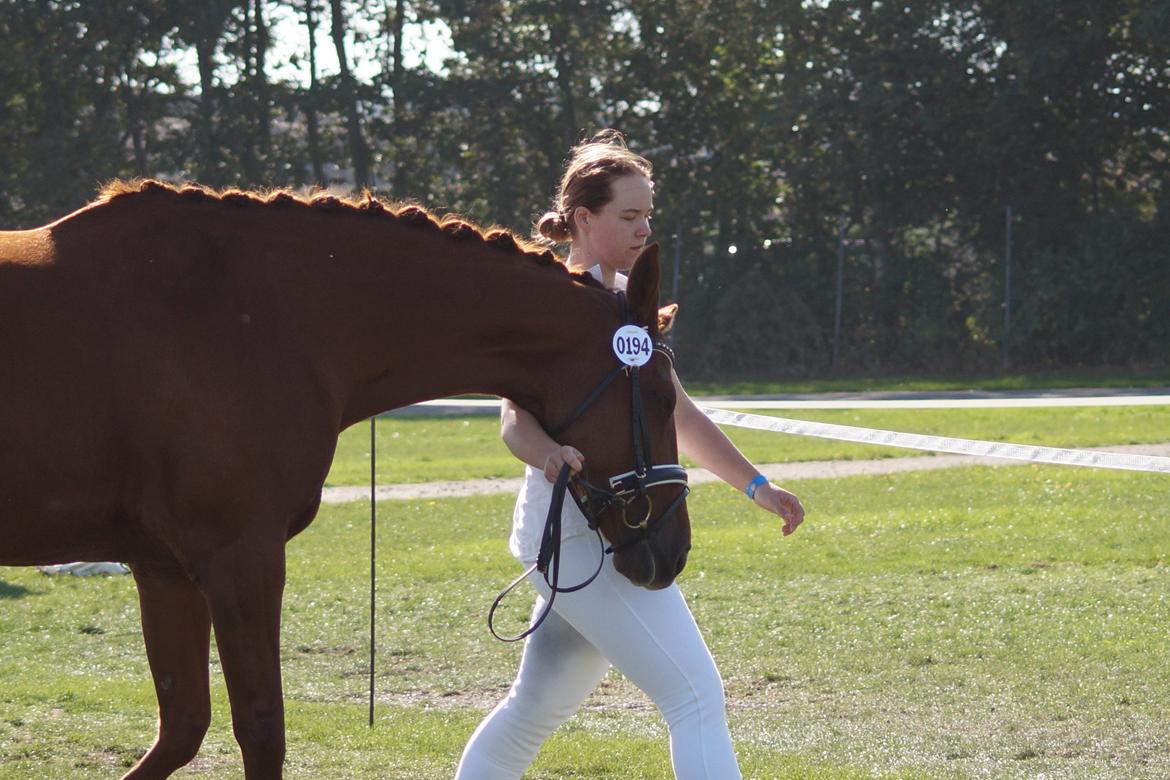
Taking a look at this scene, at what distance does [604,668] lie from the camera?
408cm

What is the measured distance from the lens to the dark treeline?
2452 centimetres

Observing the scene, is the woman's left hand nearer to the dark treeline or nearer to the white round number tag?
the white round number tag

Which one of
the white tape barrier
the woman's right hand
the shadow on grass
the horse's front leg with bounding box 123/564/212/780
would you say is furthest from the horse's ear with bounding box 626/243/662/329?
the shadow on grass

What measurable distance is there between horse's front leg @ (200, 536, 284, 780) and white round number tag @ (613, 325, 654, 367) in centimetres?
102

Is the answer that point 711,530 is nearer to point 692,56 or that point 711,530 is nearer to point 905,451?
point 905,451

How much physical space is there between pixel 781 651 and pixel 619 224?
392cm

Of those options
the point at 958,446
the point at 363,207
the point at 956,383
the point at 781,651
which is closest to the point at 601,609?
the point at 363,207

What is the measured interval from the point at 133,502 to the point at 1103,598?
20.8 ft

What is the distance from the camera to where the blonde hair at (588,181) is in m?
4.06

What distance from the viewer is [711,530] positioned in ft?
37.4

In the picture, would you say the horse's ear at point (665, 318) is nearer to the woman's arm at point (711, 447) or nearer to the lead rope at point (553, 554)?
the woman's arm at point (711, 447)

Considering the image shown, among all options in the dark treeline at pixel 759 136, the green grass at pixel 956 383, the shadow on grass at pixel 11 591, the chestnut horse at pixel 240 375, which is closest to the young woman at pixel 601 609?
the chestnut horse at pixel 240 375

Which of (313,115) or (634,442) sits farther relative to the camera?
(313,115)

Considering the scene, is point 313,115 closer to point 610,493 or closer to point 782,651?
point 782,651
